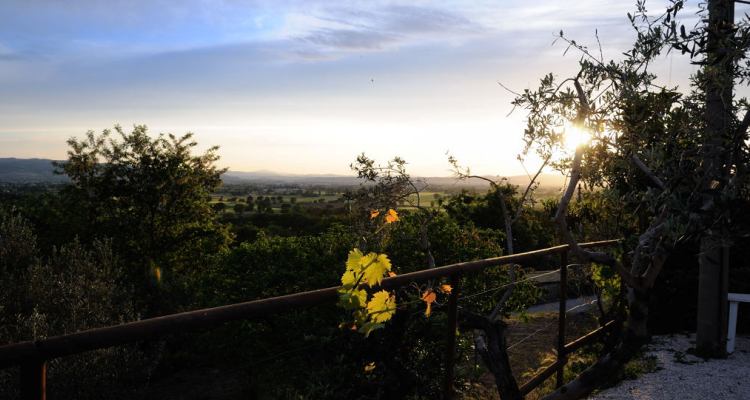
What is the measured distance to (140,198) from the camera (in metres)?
16.2

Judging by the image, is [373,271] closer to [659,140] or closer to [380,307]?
[380,307]

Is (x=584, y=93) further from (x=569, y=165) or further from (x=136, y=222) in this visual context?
(x=136, y=222)

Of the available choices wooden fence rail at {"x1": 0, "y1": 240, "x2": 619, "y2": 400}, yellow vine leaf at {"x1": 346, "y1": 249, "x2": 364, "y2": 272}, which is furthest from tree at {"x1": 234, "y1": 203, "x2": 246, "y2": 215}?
wooden fence rail at {"x1": 0, "y1": 240, "x2": 619, "y2": 400}

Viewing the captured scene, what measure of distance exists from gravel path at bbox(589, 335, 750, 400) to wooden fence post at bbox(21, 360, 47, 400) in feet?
15.1

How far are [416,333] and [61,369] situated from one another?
14.3ft

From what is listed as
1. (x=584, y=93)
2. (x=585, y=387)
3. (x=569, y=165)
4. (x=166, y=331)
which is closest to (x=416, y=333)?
(x=585, y=387)

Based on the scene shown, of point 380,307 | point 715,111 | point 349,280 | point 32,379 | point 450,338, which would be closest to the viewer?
point 32,379

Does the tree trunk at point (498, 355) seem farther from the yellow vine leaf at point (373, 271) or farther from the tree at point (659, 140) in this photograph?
the yellow vine leaf at point (373, 271)

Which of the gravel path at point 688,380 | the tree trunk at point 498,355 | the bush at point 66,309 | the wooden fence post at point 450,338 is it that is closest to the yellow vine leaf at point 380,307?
the wooden fence post at point 450,338

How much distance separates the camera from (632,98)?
3.94 metres

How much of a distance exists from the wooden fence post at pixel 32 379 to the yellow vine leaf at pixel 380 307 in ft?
4.24

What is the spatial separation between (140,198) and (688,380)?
14838 mm

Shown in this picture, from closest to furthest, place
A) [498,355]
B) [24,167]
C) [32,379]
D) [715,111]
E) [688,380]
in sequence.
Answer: [32,379]
[498,355]
[715,111]
[688,380]
[24,167]

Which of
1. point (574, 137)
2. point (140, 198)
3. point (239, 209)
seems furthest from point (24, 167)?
point (574, 137)
